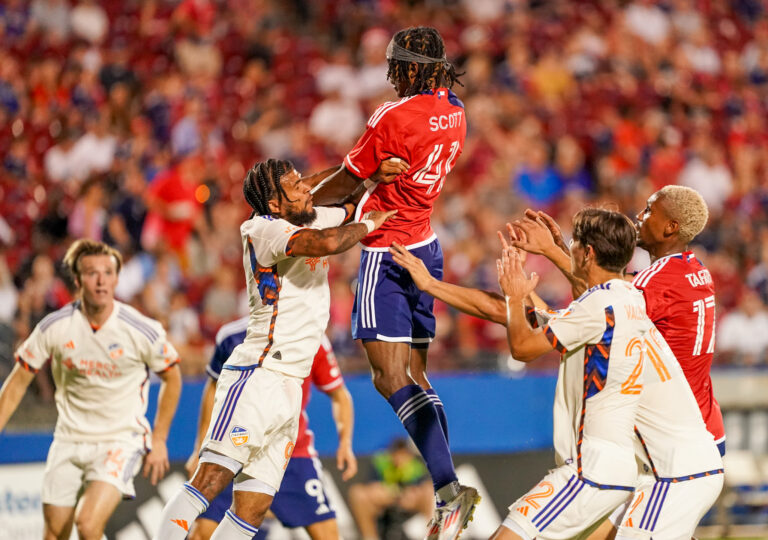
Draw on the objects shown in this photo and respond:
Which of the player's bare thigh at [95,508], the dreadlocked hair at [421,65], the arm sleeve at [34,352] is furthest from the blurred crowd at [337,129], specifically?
the dreadlocked hair at [421,65]

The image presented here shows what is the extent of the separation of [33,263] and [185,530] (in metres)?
6.55

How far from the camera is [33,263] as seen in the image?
11750 millimetres

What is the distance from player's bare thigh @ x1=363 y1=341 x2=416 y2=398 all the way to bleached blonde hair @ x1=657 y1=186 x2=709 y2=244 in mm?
1730

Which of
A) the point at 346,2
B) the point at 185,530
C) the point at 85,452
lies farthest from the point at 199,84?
the point at 185,530

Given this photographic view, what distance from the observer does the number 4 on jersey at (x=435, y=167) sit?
→ 21.5 ft

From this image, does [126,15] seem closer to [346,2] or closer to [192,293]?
[346,2]

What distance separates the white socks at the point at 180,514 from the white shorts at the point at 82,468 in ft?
5.50

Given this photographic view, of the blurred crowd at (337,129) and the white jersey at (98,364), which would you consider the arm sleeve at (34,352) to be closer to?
the white jersey at (98,364)

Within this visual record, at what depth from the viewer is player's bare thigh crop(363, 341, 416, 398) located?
21.2ft

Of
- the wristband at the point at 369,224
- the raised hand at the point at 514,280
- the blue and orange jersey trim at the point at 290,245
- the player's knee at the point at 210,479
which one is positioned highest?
the wristband at the point at 369,224

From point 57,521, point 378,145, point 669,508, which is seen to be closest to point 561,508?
point 669,508

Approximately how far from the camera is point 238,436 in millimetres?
6074

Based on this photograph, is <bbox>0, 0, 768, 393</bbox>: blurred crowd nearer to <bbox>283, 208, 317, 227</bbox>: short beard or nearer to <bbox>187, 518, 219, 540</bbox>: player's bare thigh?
<bbox>187, 518, 219, 540</bbox>: player's bare thigh

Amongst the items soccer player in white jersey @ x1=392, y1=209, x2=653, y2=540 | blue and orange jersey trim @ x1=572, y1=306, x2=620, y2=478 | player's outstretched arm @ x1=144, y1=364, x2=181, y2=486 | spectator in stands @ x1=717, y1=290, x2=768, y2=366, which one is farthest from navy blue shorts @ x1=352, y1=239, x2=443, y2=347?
spectator in stands @ x1=717, y1=290, x2=768, y2=366
